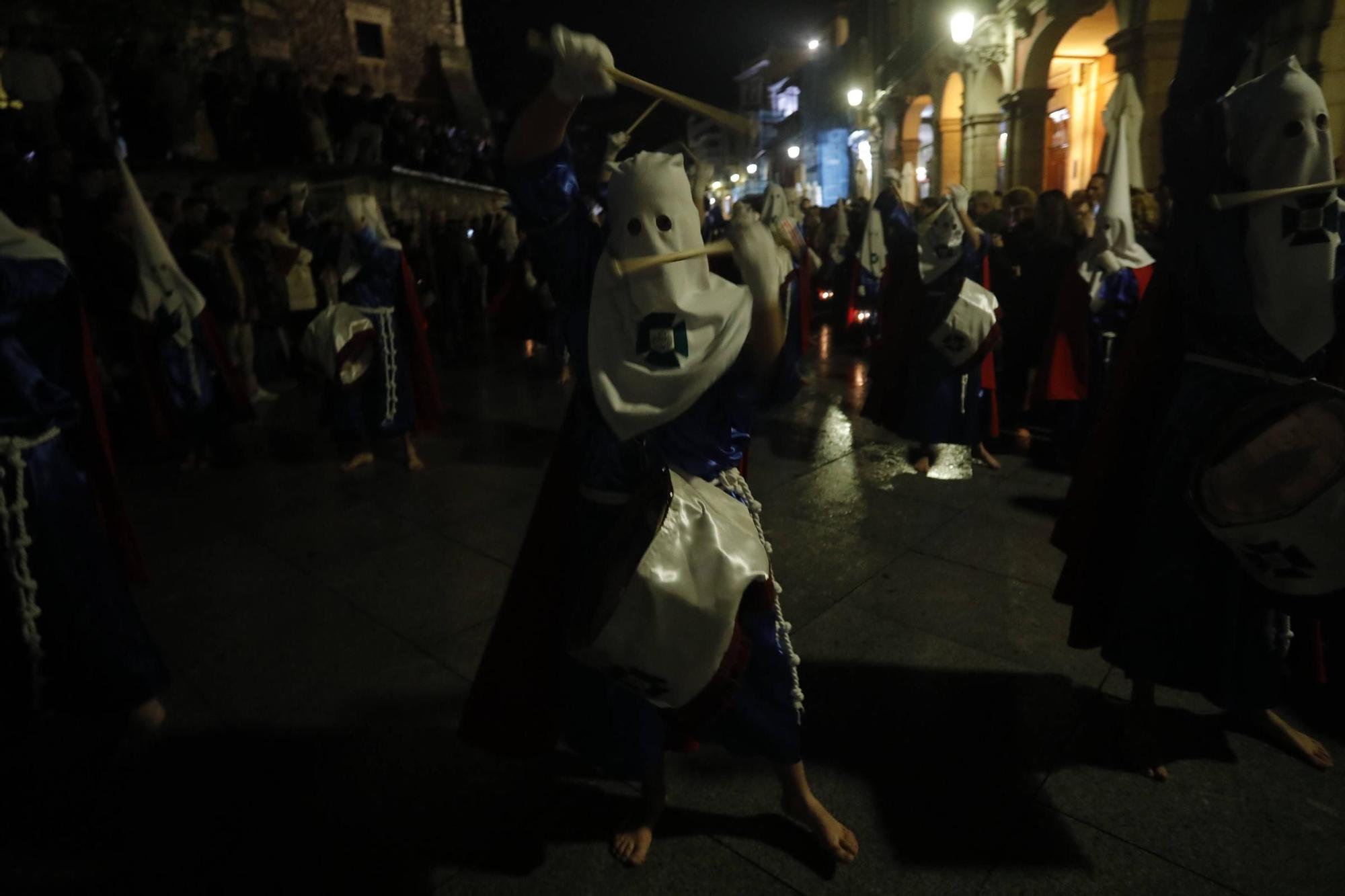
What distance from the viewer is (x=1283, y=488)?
1949mm

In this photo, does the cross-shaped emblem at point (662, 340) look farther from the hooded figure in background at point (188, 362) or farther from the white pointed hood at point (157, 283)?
the hooded figure in background at point (188, 362)

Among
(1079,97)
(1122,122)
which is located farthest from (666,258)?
(1079,97)

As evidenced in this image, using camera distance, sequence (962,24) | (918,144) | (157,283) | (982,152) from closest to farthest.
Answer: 1. (157,283)
2. (962,24)
3. (982,152)
4. (918,144)

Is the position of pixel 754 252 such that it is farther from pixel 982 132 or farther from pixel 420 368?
pixel 982 132

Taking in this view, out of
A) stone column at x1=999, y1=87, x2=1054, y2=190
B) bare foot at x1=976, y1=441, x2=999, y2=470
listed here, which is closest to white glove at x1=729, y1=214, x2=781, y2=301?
bare foot at x1=976, y1=441, x2=999, y2=470

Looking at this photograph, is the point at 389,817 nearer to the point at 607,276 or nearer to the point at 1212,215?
the point at 607,276

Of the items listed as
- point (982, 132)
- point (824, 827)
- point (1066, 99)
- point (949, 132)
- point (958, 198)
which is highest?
point (1066, 99)

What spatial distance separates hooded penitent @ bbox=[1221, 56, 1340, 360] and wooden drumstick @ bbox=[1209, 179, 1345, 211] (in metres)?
0.03

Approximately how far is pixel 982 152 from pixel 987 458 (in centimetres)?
1221

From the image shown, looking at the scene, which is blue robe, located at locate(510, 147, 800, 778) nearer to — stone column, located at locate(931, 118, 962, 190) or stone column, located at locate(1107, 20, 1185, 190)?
stone column, located at locate(1107, 20, 1185, 190)

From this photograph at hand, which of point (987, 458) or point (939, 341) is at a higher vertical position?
point (939, 341)

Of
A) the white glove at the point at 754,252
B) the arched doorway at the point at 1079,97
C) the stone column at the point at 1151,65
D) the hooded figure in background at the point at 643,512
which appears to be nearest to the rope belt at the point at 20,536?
the hooded figure in background at the point at 643,512

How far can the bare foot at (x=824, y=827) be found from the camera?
2213mm

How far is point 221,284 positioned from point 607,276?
8035 millimetres
